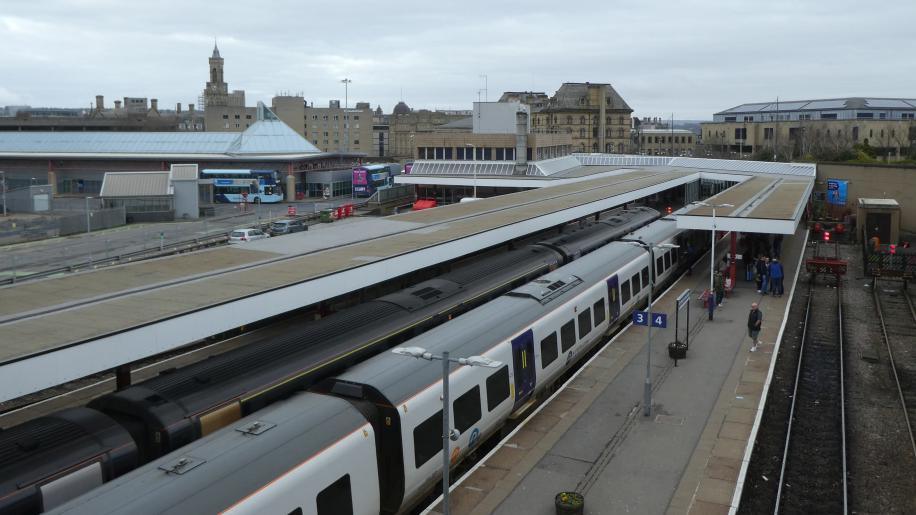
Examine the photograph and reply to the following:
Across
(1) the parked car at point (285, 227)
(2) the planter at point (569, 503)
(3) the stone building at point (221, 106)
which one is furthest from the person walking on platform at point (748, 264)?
(3) the stone building at point (221, 106)

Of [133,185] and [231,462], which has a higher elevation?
[133,185]

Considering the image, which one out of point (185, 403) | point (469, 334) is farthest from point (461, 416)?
point (185, 403)

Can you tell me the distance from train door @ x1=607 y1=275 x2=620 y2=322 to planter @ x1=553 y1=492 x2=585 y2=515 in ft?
37.4

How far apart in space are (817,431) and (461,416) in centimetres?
1025

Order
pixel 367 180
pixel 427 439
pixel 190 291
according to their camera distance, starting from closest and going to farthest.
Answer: pixel 427 439 < pixel 190 291 < pixel 367 180

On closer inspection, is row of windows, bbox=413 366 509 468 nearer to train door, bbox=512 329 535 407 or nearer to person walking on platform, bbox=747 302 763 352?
train door, bbox=512 329 535 407

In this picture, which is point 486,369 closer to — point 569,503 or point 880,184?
point 569,503

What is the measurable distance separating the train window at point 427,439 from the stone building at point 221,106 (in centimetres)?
12305

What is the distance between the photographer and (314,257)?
21.9m

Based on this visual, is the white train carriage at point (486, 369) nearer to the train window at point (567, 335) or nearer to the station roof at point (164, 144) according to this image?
the train window at point (567, 335)

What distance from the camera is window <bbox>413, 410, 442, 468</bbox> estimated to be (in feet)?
45.1

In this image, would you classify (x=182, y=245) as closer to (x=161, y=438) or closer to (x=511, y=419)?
(x=511, y=419)

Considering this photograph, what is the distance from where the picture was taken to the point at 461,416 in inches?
604

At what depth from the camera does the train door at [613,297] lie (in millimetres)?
24903
